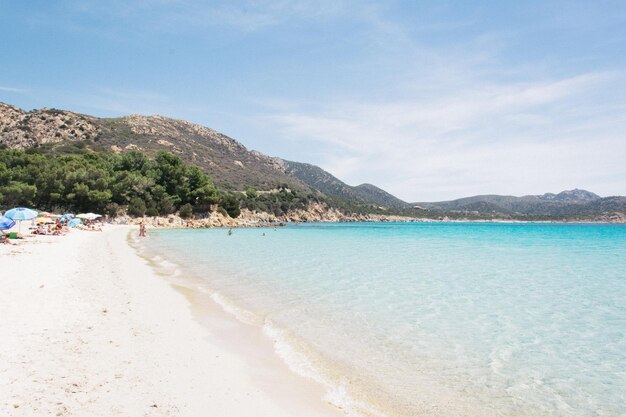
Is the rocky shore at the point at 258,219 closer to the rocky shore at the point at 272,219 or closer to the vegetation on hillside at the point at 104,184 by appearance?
the rocky shore at the point at 272,219

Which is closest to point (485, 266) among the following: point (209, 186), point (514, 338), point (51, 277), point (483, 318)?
point (483, 318)

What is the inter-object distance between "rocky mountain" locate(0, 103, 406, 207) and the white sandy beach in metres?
85.7

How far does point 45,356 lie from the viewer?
5.51 m

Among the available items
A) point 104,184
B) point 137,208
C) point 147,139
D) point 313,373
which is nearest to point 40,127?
point 147,139

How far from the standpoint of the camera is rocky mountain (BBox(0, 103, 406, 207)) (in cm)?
8869

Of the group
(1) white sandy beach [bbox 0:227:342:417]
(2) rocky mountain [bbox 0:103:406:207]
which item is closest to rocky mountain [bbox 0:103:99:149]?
(2) rocky mountain [bbox 0:103:406:207]

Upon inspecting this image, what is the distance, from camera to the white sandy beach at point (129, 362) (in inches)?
Result: 173

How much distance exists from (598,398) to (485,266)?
15.4 meters

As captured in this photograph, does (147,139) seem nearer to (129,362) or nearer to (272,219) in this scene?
(272,219)

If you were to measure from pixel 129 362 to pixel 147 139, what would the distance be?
112356mm

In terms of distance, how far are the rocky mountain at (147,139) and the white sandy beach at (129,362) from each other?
85.7 m

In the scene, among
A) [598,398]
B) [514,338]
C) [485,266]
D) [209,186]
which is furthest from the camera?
[209,186]

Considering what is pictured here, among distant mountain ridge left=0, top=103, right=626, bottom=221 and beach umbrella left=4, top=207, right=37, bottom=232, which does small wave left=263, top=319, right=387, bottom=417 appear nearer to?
beach umbrella left=4, top=207, right=37, bottom=232

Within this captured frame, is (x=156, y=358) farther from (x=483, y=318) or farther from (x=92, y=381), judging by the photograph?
(x=483, y=318)
